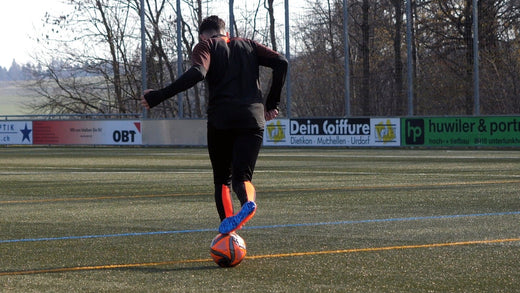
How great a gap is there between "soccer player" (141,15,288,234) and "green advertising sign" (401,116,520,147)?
75.4 feet

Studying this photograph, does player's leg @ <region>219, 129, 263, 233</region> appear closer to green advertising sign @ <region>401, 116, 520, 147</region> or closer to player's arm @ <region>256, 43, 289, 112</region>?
player's arm @ <region>256, 43, 289, 112</region>

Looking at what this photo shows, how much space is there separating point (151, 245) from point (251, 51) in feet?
6.05

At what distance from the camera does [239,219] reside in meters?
6.93

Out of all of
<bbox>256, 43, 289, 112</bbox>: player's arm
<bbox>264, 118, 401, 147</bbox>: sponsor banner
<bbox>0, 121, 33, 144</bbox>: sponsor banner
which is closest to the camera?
<bbox>256, 43, 289, 112</bbox>: player's arm

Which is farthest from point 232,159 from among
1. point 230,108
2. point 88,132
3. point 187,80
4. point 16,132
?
point 16,132

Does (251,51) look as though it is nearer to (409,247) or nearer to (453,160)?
(409,247)

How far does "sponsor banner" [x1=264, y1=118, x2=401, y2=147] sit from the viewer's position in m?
31.9

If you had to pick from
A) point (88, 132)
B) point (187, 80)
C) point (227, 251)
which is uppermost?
point (187, 80)

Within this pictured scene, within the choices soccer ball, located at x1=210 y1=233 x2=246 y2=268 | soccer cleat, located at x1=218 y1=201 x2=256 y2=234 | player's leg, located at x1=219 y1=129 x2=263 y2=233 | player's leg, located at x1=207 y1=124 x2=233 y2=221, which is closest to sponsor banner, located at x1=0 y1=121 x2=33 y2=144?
Answer: player's leg, located at x1=207 y1=124 x2=233 y2=221

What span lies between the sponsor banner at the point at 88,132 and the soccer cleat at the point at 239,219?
102ft

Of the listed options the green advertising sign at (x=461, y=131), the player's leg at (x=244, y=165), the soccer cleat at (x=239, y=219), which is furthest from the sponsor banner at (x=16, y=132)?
the soccer cleat at (x=239, y=219)

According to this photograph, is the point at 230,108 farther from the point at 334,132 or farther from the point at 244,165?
the point at 334,132

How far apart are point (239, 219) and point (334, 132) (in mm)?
26405

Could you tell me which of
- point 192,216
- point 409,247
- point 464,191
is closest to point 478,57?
point 464,191
